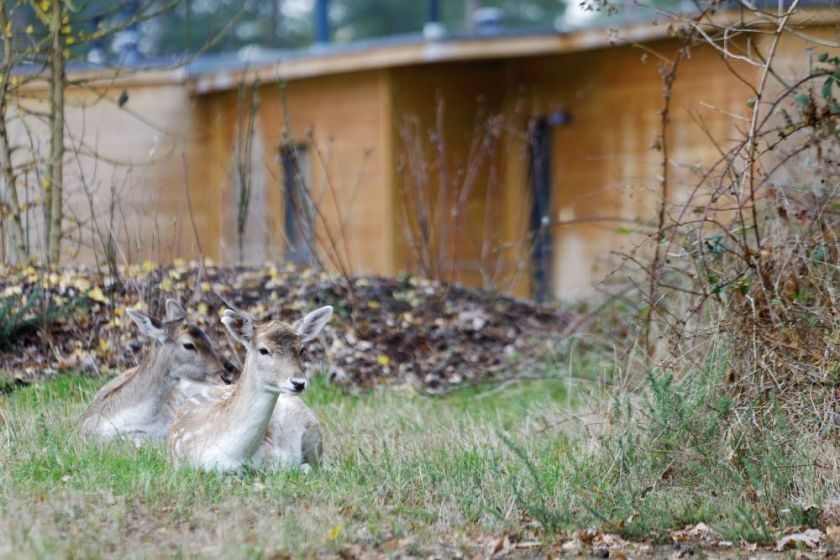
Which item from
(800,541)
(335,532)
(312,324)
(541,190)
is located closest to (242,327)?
(312,324)

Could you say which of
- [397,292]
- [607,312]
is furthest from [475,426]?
[397,292]

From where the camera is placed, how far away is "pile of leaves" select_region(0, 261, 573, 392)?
1120 centimetres

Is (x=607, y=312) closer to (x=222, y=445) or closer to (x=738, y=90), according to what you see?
(x=222, y=445)

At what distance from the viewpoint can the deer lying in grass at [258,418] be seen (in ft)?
26.2

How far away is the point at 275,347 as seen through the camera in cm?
804

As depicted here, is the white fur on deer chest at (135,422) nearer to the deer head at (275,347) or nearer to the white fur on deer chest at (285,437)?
the white fur on deer chest at (285,437)

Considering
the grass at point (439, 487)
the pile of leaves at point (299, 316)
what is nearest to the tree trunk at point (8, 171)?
the pile of leaves at point (299, 316)

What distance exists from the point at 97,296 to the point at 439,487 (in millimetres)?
4832

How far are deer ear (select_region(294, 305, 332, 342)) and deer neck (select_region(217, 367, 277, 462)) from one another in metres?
0.41

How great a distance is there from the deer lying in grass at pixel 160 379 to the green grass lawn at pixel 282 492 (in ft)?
1.13

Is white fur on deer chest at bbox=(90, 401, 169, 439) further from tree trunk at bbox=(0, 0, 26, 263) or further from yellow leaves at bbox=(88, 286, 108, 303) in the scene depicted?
tree trunk at bbox=(0, 0, 26, 263)

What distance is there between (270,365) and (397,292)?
5.81 meters

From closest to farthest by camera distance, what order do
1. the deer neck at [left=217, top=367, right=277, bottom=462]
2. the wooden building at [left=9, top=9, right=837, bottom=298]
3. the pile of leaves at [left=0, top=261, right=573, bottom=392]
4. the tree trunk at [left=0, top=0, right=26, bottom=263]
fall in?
1. the deer neck at [left=217, top=367, right=277, bottom=462]
2. the pile of leaves at [left=0, top=261, right=573, bottom=392]
3. the tree trunk at [left=0, top=0, right=26, bottom=263]
4. the wooden building at [left=9, top=9, right=837, bottom=298]

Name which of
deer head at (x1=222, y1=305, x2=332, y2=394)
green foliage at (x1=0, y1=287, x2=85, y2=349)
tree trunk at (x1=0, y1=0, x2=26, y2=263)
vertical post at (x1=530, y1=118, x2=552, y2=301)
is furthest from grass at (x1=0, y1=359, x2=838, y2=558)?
vertical post at (x1=530, y1=118, x2=552, y2=301)
